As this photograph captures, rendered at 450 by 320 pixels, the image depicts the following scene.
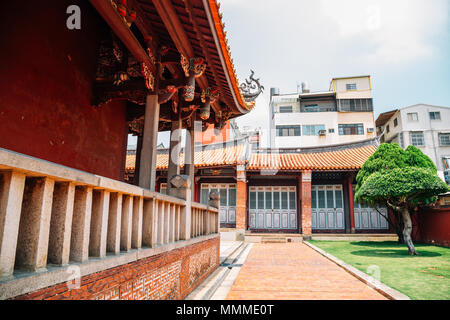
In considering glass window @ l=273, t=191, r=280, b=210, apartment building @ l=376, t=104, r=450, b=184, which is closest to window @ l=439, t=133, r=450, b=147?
apartment building @ l=376, t=104, r=450, b=184

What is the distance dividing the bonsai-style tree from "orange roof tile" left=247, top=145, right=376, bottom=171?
304 cm

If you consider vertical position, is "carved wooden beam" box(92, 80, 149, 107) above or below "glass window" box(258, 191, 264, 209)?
above

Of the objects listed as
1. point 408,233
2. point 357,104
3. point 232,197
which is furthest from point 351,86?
point 408,233

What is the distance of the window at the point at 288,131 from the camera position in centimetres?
Result: 2980

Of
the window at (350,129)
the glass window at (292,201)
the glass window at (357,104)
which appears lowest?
the glass window at (292,201)

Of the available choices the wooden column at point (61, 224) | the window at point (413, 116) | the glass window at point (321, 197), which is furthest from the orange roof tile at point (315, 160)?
the window at point (413, 116)

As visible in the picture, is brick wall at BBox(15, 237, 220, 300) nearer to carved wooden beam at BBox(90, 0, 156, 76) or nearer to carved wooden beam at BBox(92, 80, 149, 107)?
carved wooden beam at BBox(92, 80, 149, 107)

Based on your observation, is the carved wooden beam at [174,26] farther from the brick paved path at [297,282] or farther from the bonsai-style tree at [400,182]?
the bonsai-style tree at [400,182]

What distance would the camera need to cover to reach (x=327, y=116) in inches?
1145

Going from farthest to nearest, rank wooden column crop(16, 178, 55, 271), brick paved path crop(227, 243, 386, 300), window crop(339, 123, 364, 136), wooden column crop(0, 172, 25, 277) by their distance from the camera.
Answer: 1. window crop(339, 123, 364, 136)
2. brick paved path crop(227, 243, 386, 300)
3. wooden column crop(16, 178, 55, 271)
4. wooden column crop(0, 172, 25, 277)

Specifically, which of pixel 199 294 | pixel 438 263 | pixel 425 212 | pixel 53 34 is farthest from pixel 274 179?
pixel 53 34

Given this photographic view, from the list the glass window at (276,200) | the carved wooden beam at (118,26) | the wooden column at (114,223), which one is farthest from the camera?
the glass window at (276,200)

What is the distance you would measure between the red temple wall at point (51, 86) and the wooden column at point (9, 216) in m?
2.31

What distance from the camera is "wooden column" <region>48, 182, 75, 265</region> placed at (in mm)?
1927
